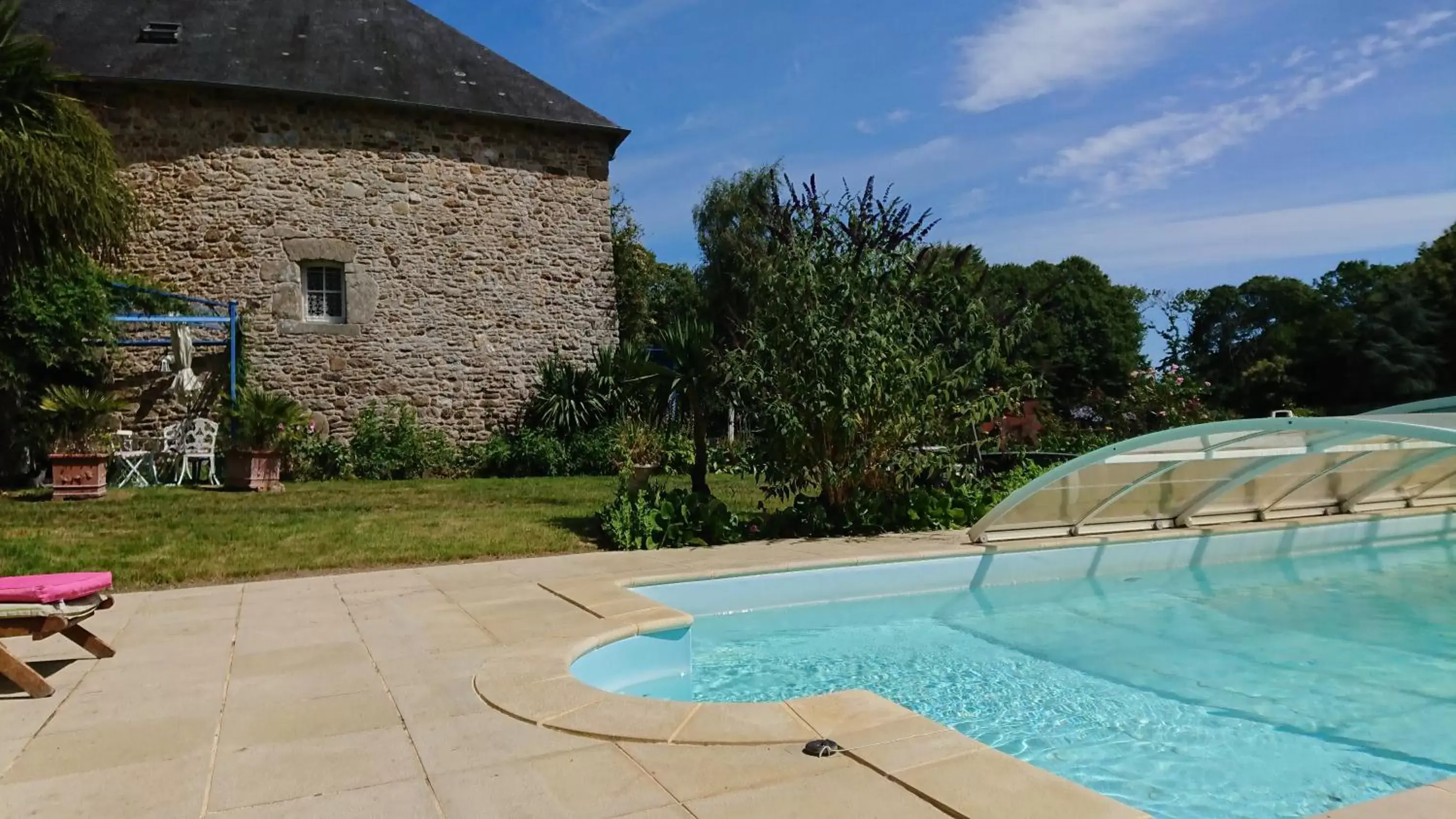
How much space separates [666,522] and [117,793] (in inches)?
207

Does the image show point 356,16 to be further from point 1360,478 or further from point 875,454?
point 1360,478

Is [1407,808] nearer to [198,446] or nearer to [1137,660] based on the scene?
[1137,660]

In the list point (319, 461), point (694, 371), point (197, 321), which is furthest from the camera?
point (319, 461)

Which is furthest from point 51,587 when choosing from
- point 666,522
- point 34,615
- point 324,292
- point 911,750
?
point 324,292

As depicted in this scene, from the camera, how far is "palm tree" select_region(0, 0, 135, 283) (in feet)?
25.5

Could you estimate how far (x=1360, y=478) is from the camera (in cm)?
969

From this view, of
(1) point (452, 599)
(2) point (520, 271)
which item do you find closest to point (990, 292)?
(1) point (452, 599)

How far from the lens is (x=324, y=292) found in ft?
45.7

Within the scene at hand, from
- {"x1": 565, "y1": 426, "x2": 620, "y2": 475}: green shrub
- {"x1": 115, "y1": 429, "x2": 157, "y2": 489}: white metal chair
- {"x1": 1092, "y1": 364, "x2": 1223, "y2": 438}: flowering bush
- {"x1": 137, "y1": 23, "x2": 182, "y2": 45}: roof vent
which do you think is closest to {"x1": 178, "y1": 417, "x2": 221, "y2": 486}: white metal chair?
{"x1": 115, "y1": 429, "x2": 157, "y2": 489}: white metal chair

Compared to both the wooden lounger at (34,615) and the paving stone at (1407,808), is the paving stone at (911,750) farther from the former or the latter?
the wooden lounger at (34,615)

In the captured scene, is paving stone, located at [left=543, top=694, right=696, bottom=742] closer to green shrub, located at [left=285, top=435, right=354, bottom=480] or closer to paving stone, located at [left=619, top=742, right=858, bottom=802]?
paving stone, located at [left=619, top=742, right=858, bottom=802]

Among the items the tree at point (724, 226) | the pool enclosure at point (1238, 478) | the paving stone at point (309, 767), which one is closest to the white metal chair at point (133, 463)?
the paving stone at point (309, 767)

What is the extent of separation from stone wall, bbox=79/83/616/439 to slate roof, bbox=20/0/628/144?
0.33 metres

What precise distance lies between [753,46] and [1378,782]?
898cm
